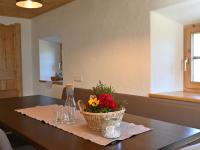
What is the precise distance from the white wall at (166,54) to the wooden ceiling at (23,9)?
5.68 feet

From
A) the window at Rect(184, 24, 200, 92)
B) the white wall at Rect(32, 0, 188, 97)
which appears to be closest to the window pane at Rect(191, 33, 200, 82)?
the window at Rect(184, 24, 200, 92)

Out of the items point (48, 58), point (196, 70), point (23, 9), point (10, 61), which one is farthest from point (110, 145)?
point (10, 61)

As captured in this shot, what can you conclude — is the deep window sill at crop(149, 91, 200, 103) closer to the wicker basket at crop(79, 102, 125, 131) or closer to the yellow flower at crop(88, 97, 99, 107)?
the wicker basket at crop(79, 102, 125, 131)

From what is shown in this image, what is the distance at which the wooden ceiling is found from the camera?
3714 mm

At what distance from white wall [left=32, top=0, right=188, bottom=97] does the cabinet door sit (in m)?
0.94

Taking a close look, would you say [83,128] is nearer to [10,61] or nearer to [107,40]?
[107,40]

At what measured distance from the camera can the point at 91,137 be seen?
1323mm

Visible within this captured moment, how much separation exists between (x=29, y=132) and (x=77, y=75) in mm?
2228

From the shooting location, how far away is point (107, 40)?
3.03 m

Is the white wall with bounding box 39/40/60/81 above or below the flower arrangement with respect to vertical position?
above

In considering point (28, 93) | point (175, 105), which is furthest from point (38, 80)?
point (175, 105)

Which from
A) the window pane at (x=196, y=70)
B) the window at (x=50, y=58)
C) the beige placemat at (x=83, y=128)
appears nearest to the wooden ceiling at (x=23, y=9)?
the window at (x=50, y=58)

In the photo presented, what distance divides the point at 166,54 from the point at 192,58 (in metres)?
0.29

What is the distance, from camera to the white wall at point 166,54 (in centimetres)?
251
